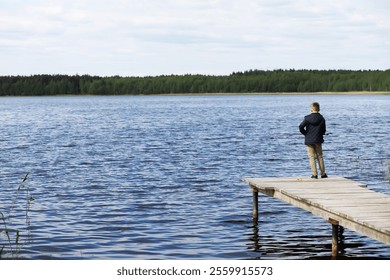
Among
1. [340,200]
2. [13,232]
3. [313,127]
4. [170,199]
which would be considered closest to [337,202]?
[340,200]

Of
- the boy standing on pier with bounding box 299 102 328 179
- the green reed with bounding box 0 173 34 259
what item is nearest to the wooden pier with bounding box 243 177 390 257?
the boy standing on pier with bounding box 299 102 328 179

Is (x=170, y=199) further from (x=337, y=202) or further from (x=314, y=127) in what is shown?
(x=337, y=202)

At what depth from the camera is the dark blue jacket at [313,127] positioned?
19016mm

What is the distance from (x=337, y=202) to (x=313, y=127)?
3.77 meters

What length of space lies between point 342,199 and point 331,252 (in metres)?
1.22

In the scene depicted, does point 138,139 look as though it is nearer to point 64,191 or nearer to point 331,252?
point 64,191

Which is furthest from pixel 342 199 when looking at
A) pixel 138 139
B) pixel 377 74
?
pixel 377 74

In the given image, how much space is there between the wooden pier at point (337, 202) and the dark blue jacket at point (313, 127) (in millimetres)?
1041

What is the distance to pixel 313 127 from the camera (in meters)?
19.2

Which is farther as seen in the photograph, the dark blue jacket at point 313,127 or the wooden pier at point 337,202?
the dark blue jacket at point 313,127

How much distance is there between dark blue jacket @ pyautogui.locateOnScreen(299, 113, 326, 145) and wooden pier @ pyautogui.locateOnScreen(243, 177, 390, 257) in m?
1.04

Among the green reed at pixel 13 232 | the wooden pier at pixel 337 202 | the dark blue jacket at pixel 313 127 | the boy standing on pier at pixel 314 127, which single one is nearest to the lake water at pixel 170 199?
the green reed at pixel 13 232

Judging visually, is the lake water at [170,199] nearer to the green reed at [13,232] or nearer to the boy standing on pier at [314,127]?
the green reed at [13,232]

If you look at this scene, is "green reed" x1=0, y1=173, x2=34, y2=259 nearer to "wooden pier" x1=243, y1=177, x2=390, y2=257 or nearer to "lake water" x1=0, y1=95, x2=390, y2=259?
"lake water" x1=0, y1=95, x2=390, y2=259
